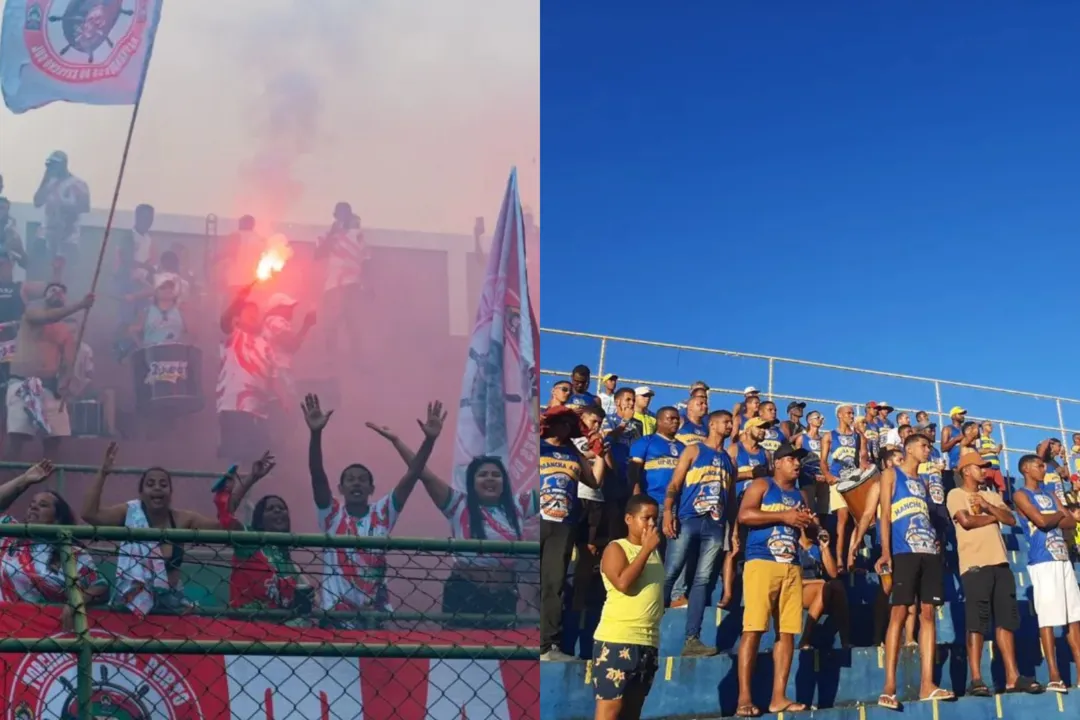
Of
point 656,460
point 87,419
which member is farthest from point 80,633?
point 87,419

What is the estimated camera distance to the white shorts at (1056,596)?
679 centimetres

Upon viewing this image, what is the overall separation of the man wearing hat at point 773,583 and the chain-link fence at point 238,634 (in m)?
1.22

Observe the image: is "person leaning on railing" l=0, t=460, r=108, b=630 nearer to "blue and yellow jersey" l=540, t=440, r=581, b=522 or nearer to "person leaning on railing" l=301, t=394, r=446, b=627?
"person leaning on railing" l=301, t=394, r=446, b=627

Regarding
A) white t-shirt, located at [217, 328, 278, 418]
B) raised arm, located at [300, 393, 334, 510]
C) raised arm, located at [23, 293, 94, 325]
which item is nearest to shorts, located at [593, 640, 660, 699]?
raised arm, located at [300, 393, 334, 510]

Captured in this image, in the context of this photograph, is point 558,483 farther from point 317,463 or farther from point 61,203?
point 61,203

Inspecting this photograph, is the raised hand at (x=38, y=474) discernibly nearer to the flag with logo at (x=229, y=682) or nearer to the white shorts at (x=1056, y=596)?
the flag with logo at (x=229, y=682)

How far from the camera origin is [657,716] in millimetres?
5320

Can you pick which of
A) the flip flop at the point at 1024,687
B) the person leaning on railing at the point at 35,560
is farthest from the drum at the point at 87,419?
the flip flop at the point at 1024,687

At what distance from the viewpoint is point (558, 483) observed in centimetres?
546

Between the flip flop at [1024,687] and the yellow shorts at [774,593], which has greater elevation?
the yellow shorts at [774,593]

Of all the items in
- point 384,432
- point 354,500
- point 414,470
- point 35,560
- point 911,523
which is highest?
point 384,432

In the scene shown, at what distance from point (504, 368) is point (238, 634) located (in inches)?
253

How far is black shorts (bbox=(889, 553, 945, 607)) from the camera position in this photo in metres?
6.07

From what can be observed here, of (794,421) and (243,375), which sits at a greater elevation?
(243,375)
